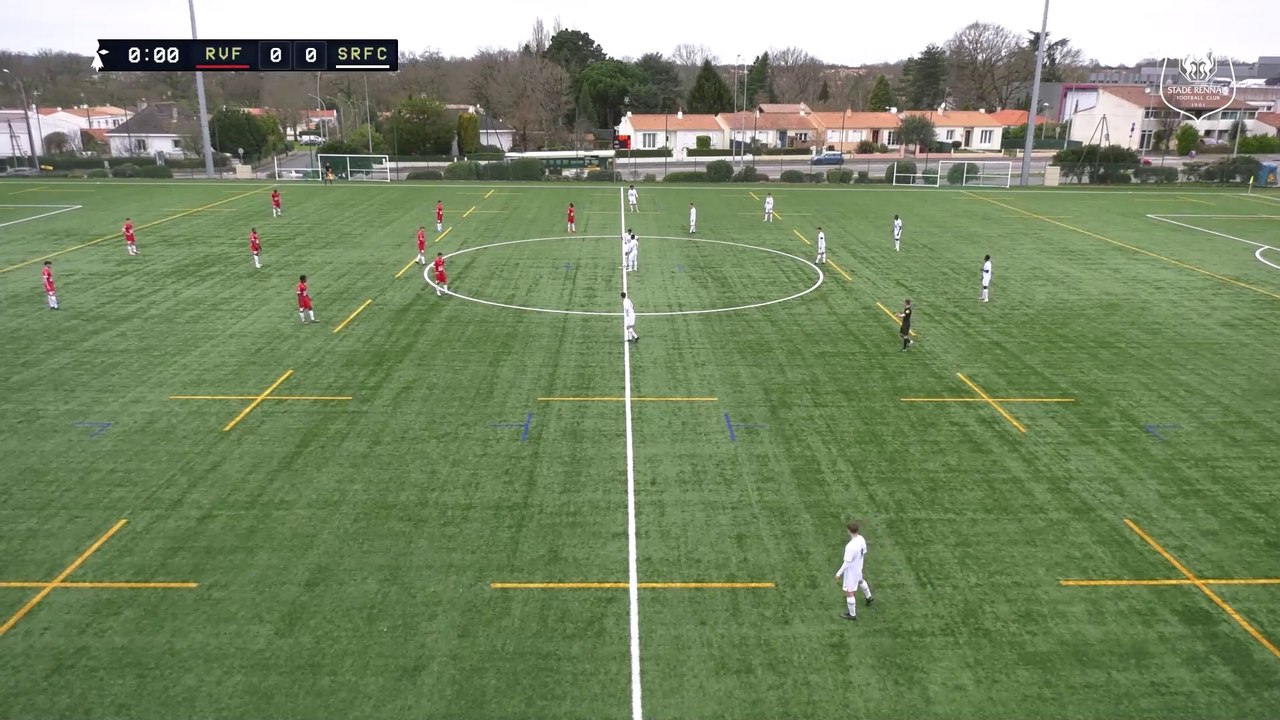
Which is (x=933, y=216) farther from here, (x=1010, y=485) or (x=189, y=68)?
(x=189, y=68)

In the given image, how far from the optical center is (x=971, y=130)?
10481 cm

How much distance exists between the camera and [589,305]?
27.1 m

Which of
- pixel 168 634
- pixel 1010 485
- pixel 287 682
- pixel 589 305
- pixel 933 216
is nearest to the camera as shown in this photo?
pixel 287 682

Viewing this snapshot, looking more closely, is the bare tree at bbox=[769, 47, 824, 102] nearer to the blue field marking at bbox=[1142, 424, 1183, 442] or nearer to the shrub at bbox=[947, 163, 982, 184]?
the shrub at bbox=[947, 163, 982, 184]

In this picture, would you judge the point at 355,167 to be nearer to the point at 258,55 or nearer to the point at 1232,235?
the point at 258,55

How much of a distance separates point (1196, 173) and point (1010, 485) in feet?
204

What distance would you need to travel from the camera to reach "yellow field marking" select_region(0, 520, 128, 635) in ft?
36.2

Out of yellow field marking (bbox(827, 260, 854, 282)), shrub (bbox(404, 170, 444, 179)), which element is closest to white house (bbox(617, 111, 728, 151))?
shrub (bbox(404, 170, 444, 179))

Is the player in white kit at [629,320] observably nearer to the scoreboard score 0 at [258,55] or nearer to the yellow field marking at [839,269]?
the yellow field marking at [839,269]

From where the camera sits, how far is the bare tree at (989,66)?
409 ft

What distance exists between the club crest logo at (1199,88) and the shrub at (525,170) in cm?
5219

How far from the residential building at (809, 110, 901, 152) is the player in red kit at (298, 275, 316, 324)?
287ft

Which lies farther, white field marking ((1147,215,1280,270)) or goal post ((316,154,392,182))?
goal post ((316,154,392,182))

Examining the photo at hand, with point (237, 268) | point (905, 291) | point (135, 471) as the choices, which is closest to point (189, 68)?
point (237, 268)
